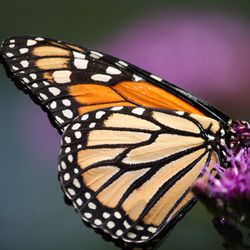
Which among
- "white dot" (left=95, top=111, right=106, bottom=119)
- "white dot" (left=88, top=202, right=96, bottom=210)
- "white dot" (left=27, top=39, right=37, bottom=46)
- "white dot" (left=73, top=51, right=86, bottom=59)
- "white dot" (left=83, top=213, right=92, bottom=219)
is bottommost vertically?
"white dot" (left=83, top=213, right=92, bottom=219)

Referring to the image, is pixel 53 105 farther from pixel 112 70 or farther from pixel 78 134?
pixel 112 70

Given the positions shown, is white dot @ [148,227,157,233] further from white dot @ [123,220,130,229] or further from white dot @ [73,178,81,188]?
white dot @ [73,178,81,188]

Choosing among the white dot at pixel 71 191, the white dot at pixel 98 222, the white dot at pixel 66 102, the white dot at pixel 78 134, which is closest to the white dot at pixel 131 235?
the white dot at pixel 98 222

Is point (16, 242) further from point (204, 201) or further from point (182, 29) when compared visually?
point (204, 201)

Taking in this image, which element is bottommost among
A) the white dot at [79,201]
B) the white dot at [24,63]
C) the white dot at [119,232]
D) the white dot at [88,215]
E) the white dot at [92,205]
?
the white dot at [119,232]

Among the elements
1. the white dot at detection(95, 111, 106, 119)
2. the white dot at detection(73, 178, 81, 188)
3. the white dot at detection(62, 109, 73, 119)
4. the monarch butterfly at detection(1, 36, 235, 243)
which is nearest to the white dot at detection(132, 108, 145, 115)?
→ the monarch butterfly at detection(1, 36, 235, 243)

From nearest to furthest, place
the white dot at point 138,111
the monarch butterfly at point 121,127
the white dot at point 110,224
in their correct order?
the white dot at point 110,224, the monarch butterfly at point 121,127, the white dot at point 138,111

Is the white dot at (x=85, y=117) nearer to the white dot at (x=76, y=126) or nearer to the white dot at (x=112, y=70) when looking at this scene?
the white dot at (x=76, y=126)

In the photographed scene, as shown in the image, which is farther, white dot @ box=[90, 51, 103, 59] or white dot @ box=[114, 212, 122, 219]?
white dot @ box=[90, 51, 103, 59]
